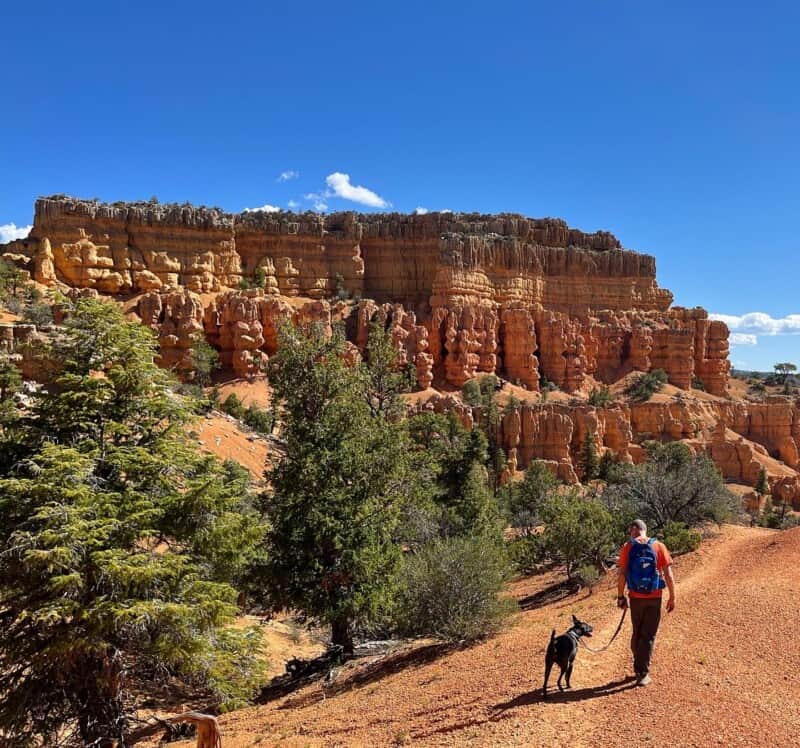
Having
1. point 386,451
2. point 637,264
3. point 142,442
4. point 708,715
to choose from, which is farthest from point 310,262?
point 708,715

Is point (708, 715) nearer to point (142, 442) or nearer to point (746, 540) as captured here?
point (142, 442)

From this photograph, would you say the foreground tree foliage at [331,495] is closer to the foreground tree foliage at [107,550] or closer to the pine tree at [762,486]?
the foreground tree foliage at [107,550]

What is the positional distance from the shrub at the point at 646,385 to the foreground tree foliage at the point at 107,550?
5192cm

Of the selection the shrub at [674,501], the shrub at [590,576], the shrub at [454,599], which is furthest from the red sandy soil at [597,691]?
the shrub at [674,501]

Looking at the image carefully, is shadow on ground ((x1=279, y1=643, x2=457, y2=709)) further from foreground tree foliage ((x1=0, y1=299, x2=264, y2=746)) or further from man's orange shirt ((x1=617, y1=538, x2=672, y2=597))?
man's orange shirt ((x1=617, y1=538, x2=672, y2=597))

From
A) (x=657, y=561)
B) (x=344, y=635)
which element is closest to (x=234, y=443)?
(x=344, y=635)

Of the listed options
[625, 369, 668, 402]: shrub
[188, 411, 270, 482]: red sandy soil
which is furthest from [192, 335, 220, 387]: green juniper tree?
[625, 369, 668, 402]: shrub

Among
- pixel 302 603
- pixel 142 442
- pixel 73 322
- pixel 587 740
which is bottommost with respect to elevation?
pixel 302 603

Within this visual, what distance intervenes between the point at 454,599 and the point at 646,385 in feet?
167

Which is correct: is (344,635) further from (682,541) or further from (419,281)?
(419,281)

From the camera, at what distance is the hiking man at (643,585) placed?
6531 millimetres

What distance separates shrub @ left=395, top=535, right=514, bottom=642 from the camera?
10.7m

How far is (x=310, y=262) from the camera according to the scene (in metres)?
60.3

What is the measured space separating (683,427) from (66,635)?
1914 inches
